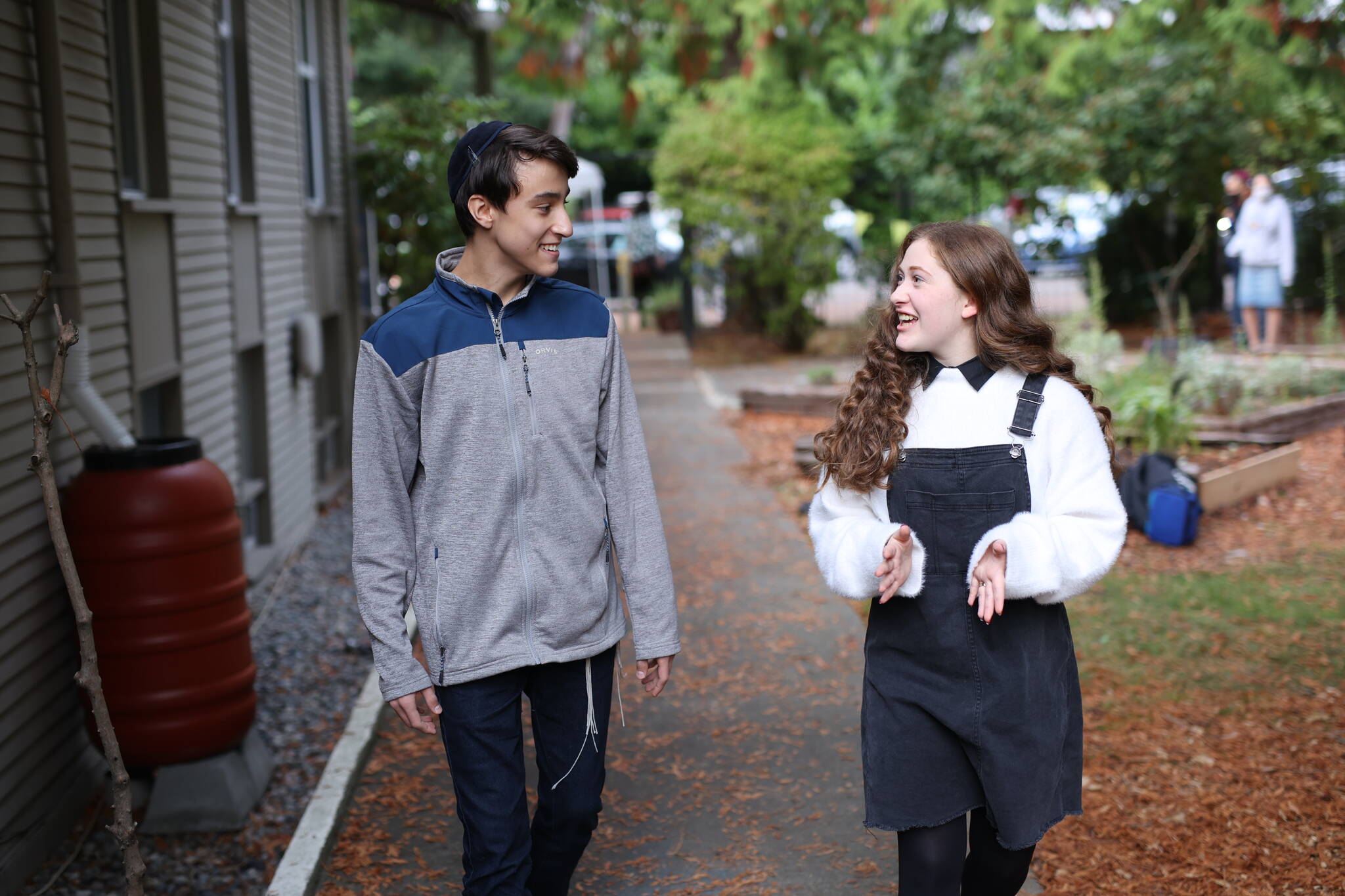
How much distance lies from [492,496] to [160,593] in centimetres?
200

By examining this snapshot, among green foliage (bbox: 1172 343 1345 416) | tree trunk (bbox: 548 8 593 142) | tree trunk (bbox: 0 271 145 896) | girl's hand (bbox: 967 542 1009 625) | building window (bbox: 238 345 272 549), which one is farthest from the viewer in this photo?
tree trunk (bbox: 548 8 593 142)

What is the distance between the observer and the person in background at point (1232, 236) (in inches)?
560

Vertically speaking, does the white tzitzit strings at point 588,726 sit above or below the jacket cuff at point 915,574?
below

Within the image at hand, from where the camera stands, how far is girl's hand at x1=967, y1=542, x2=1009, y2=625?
2.58m

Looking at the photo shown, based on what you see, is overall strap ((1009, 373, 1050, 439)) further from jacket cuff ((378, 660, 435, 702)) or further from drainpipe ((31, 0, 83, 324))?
drainpipe ((31, 0, 83, 324))

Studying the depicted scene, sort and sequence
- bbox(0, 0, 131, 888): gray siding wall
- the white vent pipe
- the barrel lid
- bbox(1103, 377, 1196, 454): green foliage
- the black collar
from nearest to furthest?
the black collar → bbox(0, 0, 131, 888): gray siding wall → the barrel lid → the white vent pipe → bbox(1103, 377, 1196, 454): green foliage

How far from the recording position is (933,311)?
2.79 m

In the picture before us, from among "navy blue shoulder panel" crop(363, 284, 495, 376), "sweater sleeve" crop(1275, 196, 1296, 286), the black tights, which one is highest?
"sweater sleeve" crop(1275, 196, 1296, 286)

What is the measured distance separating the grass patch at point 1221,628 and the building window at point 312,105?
7.59m

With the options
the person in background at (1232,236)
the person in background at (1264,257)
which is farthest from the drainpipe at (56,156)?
the person in background at (1264,257)

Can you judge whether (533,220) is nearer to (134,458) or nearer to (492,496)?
(492,496)

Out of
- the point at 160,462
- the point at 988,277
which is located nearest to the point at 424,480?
the point at 988,277

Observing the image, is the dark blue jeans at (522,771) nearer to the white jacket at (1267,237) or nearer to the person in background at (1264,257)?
the person in background at (1264,257)

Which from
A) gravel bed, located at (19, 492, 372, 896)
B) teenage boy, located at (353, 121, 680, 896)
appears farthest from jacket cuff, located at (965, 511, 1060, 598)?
gravel bed, located at (19, 492, 372, 896)
